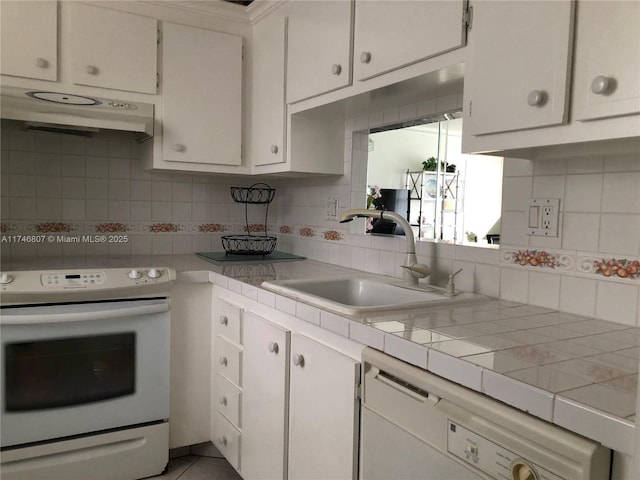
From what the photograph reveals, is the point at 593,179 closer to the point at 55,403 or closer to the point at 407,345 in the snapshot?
the point at 407,345

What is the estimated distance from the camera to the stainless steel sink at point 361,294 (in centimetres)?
140

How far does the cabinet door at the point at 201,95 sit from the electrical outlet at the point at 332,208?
53 centimetres

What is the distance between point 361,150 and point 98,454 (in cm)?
176

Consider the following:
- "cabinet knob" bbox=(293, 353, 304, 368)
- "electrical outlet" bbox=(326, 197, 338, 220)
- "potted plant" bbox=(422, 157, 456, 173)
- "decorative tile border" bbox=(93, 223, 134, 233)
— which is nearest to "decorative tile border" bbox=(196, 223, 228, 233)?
"decorative tile border" bbox=(93, 223, 134, 233)

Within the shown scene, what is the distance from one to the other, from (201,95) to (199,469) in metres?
1.80

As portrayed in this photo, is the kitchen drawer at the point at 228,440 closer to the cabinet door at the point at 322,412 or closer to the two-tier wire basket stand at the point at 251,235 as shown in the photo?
the cabinet door at the point at 322,412

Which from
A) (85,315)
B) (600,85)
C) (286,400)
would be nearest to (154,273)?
(85,315)

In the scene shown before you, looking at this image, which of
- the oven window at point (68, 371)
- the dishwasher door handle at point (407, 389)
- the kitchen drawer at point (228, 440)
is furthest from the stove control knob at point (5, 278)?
the dishwasher door handle at point (407, 389)

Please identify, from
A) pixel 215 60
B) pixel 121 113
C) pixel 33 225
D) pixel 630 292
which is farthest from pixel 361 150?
pixel 33 225

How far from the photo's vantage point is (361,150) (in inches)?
91.7

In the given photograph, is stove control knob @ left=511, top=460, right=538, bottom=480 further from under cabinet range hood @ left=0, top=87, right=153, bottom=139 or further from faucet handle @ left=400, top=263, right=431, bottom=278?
under cabinet range hood @ left=0, top=87, right=153, bottom=139

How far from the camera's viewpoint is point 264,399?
1758 mm

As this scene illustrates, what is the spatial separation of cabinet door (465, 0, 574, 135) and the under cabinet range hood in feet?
5.12

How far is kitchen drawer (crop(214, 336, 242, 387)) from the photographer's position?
1.99 m
